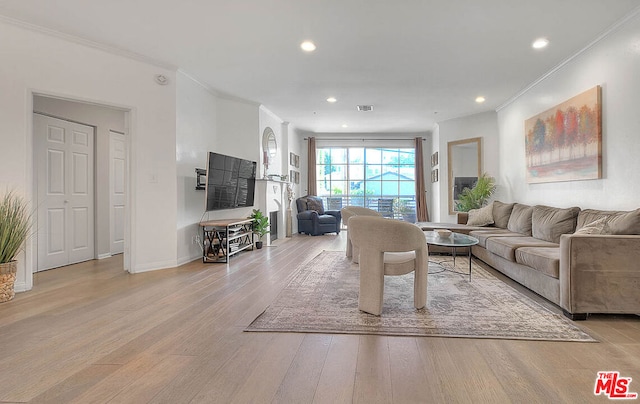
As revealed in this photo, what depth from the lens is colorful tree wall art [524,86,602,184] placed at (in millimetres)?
3814

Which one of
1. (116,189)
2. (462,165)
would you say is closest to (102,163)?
(116,189)

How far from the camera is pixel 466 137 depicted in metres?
7.54

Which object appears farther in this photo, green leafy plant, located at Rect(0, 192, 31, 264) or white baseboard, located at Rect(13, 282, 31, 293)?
white baseboard, located at Rect(13, 282, 31, 293)

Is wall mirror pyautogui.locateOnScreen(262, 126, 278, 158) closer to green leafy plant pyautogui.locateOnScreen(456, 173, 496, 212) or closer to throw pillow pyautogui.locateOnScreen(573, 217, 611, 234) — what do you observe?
green leafy plant pyautogui.locateOnScreen(456, 173, 496, 212)

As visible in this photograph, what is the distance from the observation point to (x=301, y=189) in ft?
31.2

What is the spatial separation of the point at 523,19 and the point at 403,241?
2543mm

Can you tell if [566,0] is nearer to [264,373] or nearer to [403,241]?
[403,241]

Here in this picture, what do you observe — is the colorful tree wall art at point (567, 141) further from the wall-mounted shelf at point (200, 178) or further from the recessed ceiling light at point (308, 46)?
the wall-mounted shelf at point (200, 178)

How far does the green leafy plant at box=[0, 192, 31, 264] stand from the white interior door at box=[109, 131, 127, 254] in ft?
7.16

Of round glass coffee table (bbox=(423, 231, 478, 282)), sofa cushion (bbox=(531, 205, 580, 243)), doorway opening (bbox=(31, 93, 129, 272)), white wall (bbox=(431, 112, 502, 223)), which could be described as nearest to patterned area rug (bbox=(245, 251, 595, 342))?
round glass coffee table (bbox=(423, 231, 478, 282))

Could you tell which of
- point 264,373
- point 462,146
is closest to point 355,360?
point 264,373

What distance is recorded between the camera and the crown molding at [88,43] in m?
3.41

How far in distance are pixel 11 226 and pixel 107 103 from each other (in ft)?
5.63

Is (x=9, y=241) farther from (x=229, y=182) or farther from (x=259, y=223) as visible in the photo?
(x=259, y=223)
